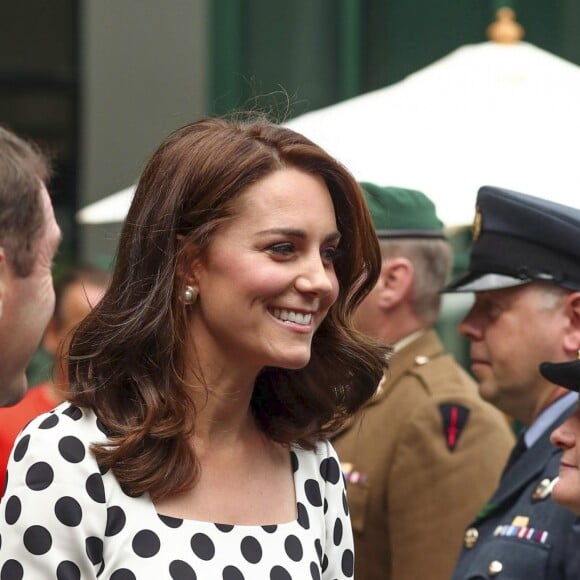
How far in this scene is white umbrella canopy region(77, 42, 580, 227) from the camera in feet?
16.0

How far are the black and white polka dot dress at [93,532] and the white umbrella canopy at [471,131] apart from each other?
73.9 inches

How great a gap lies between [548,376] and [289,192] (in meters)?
0.72

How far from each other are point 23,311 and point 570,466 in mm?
1246

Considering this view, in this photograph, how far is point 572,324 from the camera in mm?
4230

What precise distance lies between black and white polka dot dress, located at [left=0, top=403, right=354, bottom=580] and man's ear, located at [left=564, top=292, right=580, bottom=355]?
3.89 feet

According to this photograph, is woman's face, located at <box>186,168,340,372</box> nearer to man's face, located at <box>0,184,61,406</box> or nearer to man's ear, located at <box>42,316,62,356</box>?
man's face, located at <box>0,184,61,406</box>

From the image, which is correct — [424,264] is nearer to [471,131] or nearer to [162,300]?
[471,131]

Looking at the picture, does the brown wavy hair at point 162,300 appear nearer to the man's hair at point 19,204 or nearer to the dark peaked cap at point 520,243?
the man's hair at point 19,204

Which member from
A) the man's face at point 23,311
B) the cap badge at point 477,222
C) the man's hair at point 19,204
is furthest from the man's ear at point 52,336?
the man's hair at point 19,204

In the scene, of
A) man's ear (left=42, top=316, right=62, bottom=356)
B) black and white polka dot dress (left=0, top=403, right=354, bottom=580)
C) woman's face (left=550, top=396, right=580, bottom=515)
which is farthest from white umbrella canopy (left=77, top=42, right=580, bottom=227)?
man's ear (left=42, top=316, right=62, bottom=356)

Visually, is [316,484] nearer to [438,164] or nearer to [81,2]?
[438,164]

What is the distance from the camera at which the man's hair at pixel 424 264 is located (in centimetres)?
522

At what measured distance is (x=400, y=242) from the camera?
522cm

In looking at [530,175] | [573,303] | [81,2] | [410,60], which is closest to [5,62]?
[81,2]
